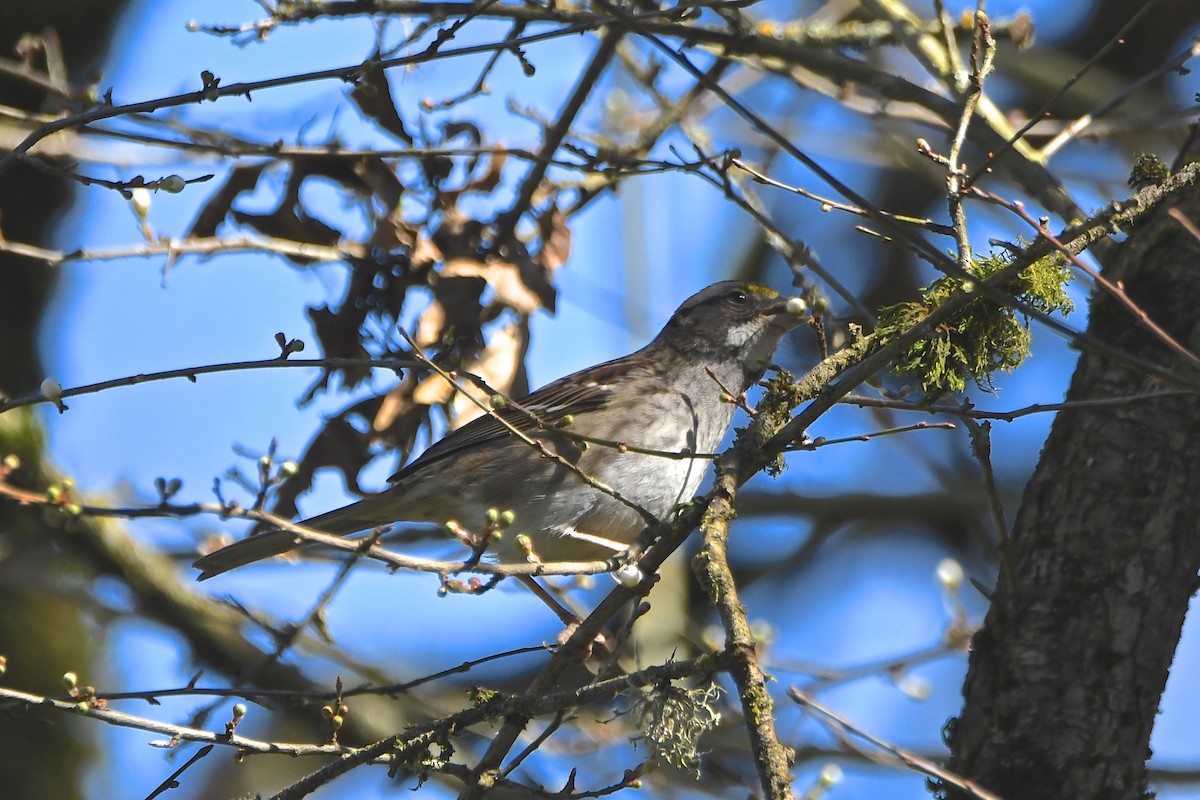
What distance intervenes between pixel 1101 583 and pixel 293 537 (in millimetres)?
2603

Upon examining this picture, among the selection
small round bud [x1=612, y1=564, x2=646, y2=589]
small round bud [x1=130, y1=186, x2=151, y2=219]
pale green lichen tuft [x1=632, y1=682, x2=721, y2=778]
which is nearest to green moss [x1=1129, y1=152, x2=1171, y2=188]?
small round bud [x1=612, y1=564, x2=646, y2=589]

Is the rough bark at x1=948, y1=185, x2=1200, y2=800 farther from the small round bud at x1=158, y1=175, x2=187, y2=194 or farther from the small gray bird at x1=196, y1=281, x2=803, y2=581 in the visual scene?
the small round bud at x1=158, y1=175, x2=187, y2=194

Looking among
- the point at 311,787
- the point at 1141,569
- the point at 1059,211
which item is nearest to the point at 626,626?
the point at 311,787

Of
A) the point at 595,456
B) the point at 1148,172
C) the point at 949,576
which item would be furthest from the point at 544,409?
the point at 1148,172

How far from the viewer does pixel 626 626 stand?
3324mm

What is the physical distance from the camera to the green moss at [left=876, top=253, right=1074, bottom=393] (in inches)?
136

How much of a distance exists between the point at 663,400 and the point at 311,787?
104 inches

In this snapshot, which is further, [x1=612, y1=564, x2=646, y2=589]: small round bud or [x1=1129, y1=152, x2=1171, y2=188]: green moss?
[x1=1129, y1=152, x2=1171, y2=188]: green moss

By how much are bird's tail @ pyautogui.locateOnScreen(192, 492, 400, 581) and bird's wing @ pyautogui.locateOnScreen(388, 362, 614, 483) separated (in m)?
0.17

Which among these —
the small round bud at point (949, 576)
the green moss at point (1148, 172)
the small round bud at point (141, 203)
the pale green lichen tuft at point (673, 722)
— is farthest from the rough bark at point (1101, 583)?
the small round bud at point (141, 203)

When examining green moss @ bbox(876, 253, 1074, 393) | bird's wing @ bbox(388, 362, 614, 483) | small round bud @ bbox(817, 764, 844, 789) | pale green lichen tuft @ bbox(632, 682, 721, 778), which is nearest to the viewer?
pale green lichen tuft @ bbox(632, 682, 721, 778)

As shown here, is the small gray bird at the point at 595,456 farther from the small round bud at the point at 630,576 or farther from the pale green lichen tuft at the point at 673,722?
the pale green lichen tuft at the point at 673,722

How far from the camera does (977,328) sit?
11.6 ft

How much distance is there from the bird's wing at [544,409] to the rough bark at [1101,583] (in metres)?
1.92
